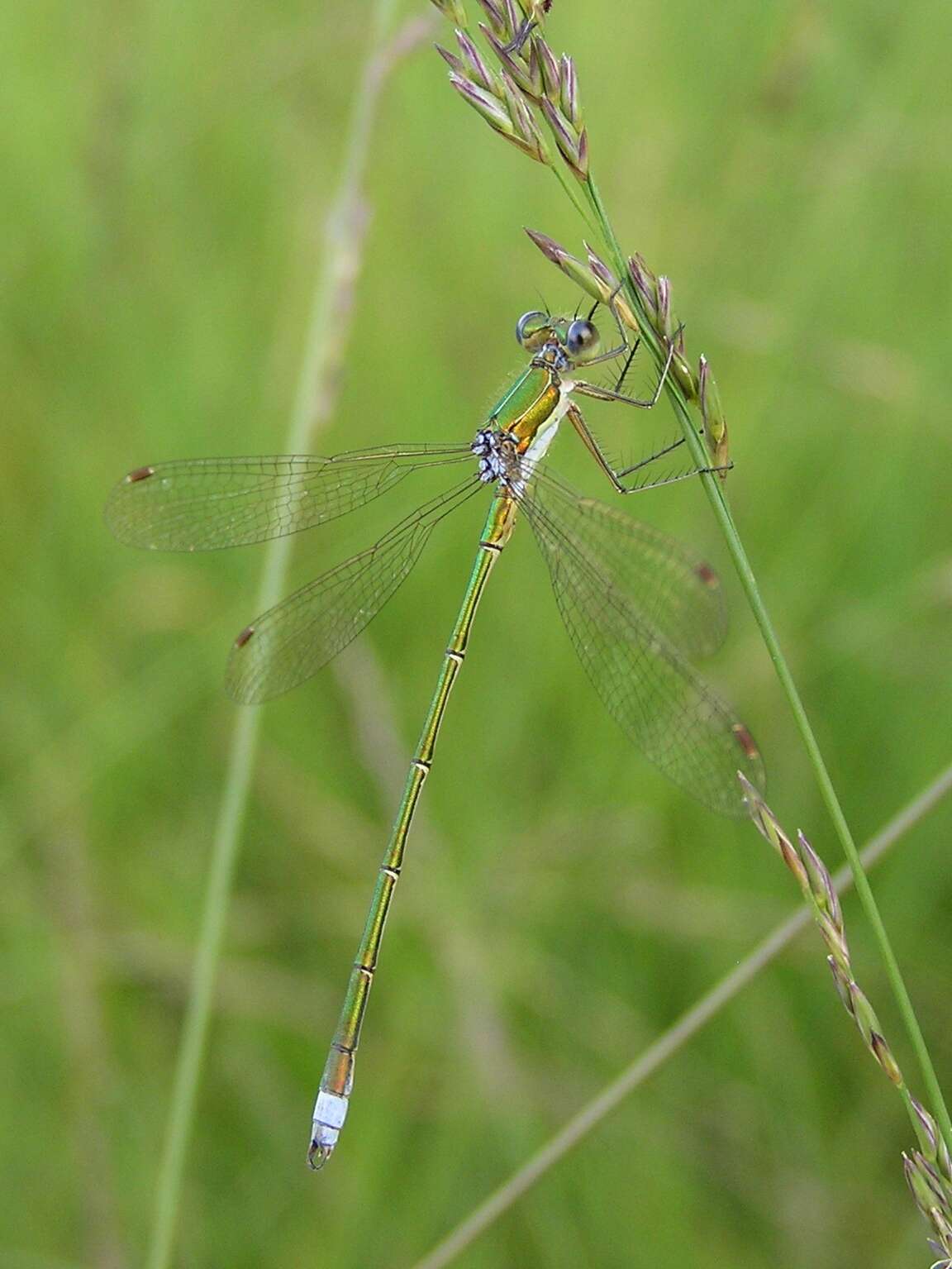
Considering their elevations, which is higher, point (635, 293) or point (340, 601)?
point (340, 601)

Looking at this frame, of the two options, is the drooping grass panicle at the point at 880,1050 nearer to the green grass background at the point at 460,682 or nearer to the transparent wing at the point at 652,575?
the transparent wing at the point at 652,575

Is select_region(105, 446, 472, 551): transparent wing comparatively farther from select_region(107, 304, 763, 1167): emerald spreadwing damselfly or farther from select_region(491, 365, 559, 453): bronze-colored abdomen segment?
select_region(491, 365, 559, 453): bronze-colored abdomen segment

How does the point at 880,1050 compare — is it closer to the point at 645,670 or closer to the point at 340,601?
the point at 645,670

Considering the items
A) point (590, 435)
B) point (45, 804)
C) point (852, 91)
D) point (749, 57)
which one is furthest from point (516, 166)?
point (45, 804)

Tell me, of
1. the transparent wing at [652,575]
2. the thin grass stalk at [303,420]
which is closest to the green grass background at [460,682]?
the transparent wing at [652,575]

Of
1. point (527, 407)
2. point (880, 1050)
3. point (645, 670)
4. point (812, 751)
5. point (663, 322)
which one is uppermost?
point (527, 407)

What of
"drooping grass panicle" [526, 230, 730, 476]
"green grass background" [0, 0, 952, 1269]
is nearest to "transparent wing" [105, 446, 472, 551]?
"green grass background" [0, 0, 952, 1269]

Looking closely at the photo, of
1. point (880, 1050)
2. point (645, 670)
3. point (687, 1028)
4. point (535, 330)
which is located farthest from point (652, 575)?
point (880, 1050)
